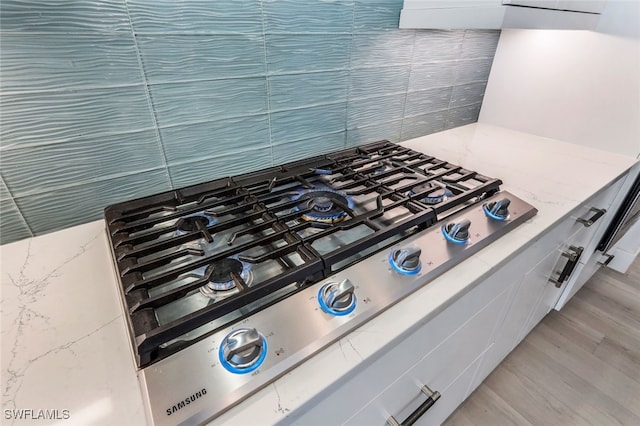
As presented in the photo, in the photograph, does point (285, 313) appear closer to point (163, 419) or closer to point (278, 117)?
point (163, 419)

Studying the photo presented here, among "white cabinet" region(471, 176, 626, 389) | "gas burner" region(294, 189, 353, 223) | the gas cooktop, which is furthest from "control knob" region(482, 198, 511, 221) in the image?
"gas burner" region(294, 189, 353, 223)

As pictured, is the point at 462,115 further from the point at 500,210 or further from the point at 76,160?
the point at 76,160

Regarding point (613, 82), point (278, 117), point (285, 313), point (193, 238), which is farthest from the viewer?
point (613, 82)

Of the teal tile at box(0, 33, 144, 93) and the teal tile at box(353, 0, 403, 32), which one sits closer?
the teal tile at box(0, 33, 144, 93)

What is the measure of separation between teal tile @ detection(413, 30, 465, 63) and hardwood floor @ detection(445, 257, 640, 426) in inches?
49.8

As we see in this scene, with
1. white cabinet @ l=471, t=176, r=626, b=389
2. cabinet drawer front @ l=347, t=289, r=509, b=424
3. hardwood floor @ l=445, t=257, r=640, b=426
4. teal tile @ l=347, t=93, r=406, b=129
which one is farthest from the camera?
hardwood floor @ l=445, t=257, r=640, b=426

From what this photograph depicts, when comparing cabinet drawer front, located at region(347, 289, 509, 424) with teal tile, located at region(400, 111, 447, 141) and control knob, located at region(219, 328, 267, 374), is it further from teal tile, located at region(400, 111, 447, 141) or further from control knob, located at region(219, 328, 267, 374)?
teal tile, located at region(400, 111, 447, 141)

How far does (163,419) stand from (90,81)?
64 cm

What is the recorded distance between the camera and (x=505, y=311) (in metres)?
0.93

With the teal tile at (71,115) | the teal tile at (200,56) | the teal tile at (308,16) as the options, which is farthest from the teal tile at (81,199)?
the teal tile at (308,16)

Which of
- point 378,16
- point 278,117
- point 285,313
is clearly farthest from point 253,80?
point 285,313

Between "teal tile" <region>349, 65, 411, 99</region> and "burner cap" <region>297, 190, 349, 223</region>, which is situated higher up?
"teal tile" <region>349, 65, 411, 99</region>

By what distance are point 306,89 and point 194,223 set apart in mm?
511

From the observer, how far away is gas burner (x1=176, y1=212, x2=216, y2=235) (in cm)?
66
